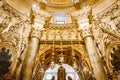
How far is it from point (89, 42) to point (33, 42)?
3.51 m

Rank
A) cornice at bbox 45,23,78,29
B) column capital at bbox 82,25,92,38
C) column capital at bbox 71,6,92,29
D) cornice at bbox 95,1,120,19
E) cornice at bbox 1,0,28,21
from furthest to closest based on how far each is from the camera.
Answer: cornice at bbox 45,23,78,29, column capital at bbox 71,6,92,29, cornice at bbox 95,1,120,19, cornice at bbox 1,0,28,21, column capital at bbox 82,25,92,38

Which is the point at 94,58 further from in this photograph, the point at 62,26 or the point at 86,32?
the point at 62,26

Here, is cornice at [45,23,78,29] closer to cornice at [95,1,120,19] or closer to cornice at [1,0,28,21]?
cornice at [1,0,28,21]

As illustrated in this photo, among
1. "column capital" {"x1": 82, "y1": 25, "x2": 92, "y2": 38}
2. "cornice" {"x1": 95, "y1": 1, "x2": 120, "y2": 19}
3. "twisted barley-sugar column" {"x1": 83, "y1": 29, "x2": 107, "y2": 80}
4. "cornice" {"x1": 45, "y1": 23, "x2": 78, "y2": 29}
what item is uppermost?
"cornice" {"x1": 95, "y1": 1, "x2": 120, "y2": 19}

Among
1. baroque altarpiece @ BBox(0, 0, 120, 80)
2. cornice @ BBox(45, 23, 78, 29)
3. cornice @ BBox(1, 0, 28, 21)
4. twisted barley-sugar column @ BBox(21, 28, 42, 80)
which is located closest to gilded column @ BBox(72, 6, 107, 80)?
baroque altarpiece @ BBox(0, 0, 120, 80)

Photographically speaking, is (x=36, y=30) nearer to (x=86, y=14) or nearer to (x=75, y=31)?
(x=75, y=31)

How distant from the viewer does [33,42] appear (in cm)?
1055

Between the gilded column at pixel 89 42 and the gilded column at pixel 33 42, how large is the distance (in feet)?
8.30

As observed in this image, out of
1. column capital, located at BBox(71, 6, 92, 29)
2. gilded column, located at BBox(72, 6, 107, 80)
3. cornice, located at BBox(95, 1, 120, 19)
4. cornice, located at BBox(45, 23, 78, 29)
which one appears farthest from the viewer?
cornice, located at BBox(45, 23, 78, 29)

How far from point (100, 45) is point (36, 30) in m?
4.28

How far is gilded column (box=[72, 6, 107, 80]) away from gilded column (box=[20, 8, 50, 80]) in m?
2.53

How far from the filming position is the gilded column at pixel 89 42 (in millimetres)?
8928

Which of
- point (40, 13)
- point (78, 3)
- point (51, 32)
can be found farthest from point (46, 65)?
point (78, 3)

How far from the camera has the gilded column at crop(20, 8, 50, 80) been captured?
29.4ft
